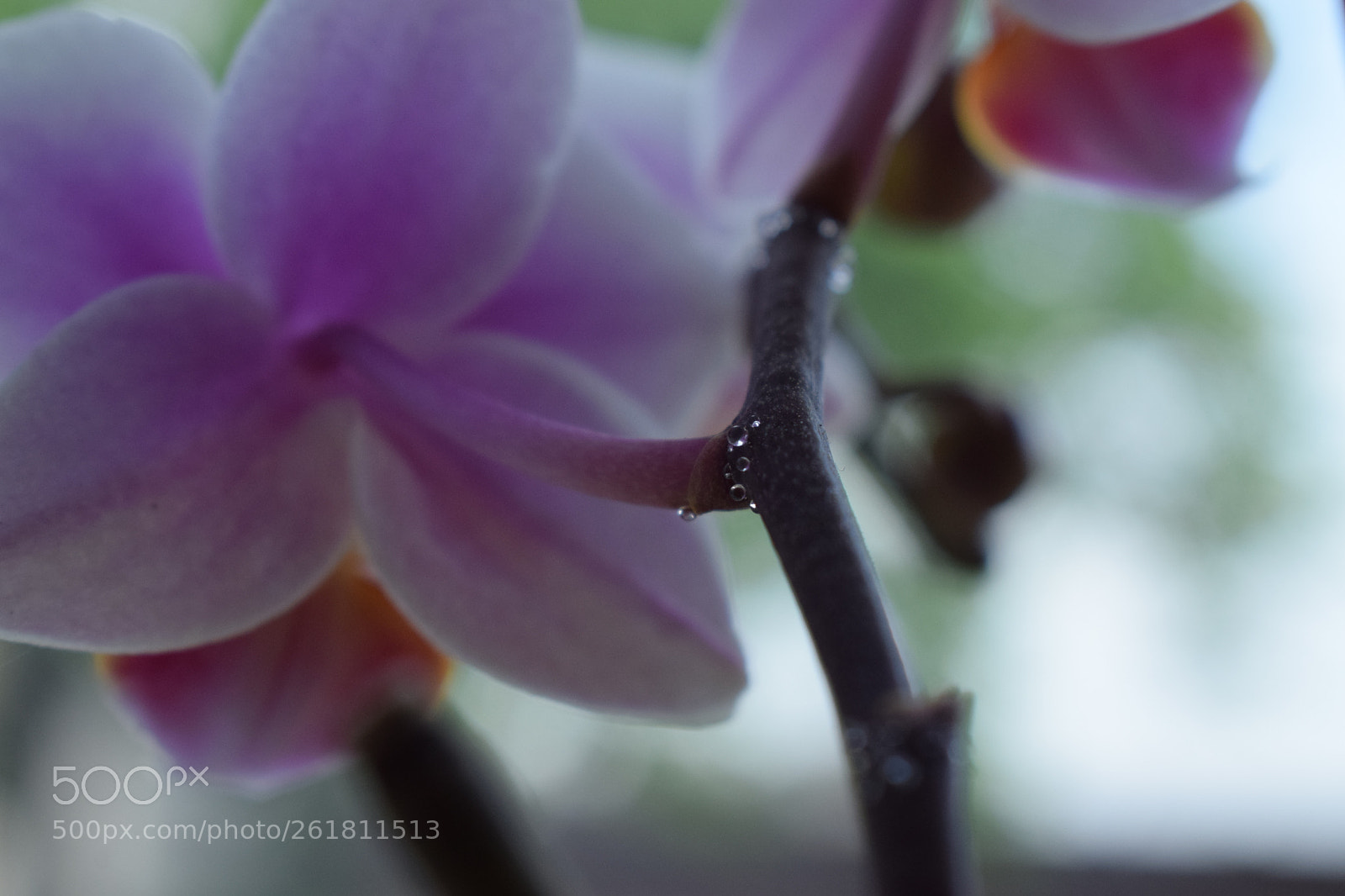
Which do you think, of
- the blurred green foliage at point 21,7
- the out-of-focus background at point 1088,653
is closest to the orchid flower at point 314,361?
the blurred green foliage at point 21,7

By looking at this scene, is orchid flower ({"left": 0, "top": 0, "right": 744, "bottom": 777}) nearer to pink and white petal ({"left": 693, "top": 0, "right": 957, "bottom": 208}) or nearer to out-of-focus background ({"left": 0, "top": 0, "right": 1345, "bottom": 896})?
pink and white petal ({"left": 693, "top": 0, "right": 957, "bottom": 208})

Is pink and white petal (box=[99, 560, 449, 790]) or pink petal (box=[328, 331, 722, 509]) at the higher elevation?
pink petal (box=[328, 331, 722, 509])

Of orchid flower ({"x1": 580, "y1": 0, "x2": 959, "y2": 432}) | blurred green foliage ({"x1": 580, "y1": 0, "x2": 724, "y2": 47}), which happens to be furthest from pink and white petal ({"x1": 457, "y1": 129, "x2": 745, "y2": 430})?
blurred green foliage ({"x1": 580, "y1": 0, "x2": 724, "y2": 47})

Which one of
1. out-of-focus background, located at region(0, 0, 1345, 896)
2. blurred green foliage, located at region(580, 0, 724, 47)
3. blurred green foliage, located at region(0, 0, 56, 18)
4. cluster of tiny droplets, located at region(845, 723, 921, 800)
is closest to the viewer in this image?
cluster of tiny droplets, located at region(845, 723, 921, 800)

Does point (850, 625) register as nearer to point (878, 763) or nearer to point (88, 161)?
point (878, 763)

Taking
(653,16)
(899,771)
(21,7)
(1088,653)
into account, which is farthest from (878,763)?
(1088,653)

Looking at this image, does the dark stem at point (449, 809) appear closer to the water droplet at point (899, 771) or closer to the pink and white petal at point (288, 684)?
the pink and white petal at point (288, 684)
